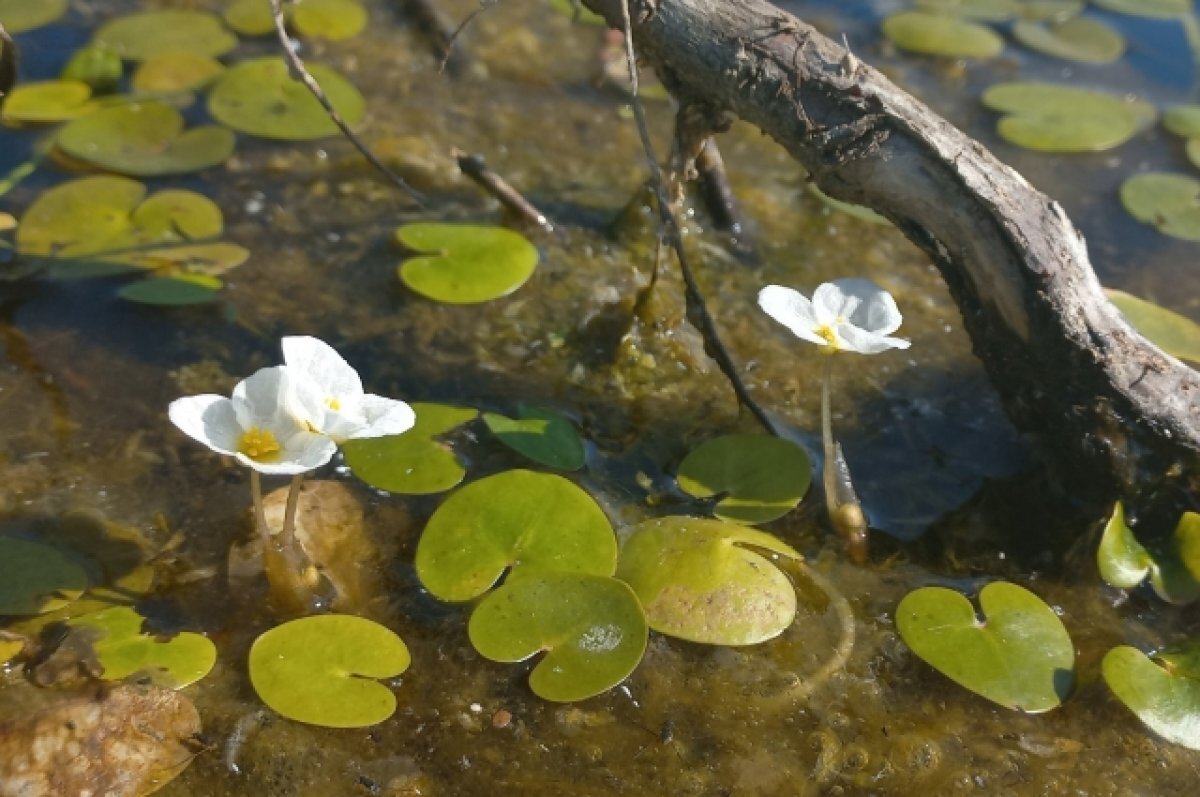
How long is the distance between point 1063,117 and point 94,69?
2739mm

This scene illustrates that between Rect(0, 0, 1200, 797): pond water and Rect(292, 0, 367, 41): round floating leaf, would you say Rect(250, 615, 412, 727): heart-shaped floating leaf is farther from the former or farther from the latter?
Rect(292, 0, 367, 41): round floating leaf

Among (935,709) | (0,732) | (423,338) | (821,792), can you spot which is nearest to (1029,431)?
(935,709)

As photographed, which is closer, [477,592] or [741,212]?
[477,592]

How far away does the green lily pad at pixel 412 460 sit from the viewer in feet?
7.20

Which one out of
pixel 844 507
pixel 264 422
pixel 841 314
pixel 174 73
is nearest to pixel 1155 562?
pixel 844 507

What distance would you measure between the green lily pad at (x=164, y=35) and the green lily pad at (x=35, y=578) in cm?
185

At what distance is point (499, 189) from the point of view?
2.89 meters

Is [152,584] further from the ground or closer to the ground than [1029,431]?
closer to the ground

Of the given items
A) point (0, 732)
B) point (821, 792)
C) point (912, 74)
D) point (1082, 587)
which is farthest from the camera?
point (912, 74)

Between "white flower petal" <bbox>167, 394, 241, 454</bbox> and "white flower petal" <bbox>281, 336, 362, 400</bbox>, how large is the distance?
120mm

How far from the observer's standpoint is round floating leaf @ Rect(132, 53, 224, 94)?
10.7 ft

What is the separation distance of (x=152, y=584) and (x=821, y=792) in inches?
43.9

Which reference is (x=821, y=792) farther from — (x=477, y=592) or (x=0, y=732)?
(x=0, y=732)

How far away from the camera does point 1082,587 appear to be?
2.22m
